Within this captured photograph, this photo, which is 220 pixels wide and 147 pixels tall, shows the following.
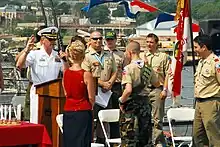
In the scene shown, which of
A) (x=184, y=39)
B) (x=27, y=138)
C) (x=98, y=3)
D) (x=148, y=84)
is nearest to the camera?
(x=27, y=138)

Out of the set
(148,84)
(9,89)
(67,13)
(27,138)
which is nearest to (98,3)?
(67,13)

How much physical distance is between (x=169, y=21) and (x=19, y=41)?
10.3 ft

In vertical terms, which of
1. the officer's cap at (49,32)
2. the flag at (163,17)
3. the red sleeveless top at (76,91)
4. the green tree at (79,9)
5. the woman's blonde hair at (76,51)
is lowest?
the red sleeveless top at (76,91)

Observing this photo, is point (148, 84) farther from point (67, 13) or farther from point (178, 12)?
point (67, 13)

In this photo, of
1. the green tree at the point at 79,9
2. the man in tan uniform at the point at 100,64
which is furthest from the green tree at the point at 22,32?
the man in tan uniform at the point at 100,64

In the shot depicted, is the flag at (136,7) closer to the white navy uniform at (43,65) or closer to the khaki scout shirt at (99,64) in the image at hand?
the khaki scout shirt at (99,64)

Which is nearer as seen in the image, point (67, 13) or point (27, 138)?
point (27, 138)

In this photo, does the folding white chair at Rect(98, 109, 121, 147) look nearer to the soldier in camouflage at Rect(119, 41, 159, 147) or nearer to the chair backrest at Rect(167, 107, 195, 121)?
the soldier in camouflage at Rect(119, 41, 159, 147)

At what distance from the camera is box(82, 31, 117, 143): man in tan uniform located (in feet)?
31.5

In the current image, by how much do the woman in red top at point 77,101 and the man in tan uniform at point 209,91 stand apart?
4.95 ft

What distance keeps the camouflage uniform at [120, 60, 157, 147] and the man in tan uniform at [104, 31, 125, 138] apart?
1.05 meters

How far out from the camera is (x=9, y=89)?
51.3 ft

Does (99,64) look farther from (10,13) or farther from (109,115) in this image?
(10,13)

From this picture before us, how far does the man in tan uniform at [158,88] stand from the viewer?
32.2 feet
